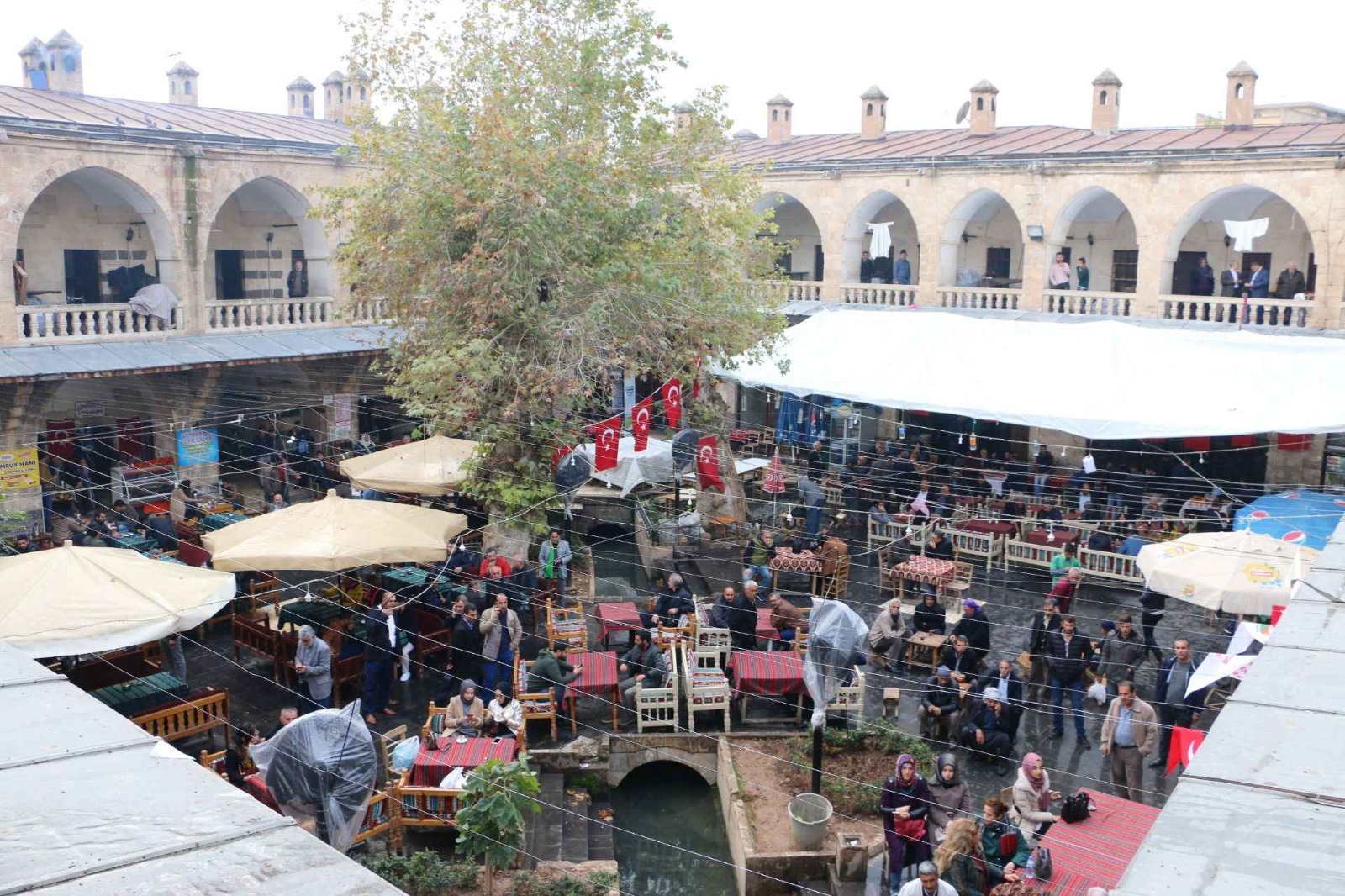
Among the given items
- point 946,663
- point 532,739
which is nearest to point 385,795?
point 532,739

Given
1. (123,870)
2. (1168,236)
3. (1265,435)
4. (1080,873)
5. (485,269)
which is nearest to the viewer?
(123,870)

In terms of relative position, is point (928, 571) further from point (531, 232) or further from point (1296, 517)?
point (531, 232)

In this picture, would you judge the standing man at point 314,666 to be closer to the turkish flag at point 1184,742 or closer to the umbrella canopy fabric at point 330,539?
the umbrella canopy fabric at point 330,539

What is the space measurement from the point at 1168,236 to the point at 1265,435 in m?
4.21

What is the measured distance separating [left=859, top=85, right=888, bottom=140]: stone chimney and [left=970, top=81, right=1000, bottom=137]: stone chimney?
8.17 ft

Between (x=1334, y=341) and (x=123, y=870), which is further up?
(x=1334, y=341)

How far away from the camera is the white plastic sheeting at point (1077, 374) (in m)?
14.9

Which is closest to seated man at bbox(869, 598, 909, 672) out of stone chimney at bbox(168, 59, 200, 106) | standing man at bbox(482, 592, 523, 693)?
standing man at bbox(482, 592, 523, 693)

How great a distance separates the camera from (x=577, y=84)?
50.8 feet

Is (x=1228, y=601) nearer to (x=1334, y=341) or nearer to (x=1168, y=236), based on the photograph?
(x=1334, y=341)

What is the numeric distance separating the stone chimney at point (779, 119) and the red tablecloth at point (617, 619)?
18734 mm

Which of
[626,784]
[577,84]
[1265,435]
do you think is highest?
[577,84]

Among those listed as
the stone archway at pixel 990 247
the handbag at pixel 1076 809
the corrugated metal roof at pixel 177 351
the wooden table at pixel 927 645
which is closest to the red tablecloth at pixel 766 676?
the wooden table at pixel 927 645

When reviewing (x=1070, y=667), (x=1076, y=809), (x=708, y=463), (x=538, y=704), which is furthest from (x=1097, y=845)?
(x=708, y=463)
